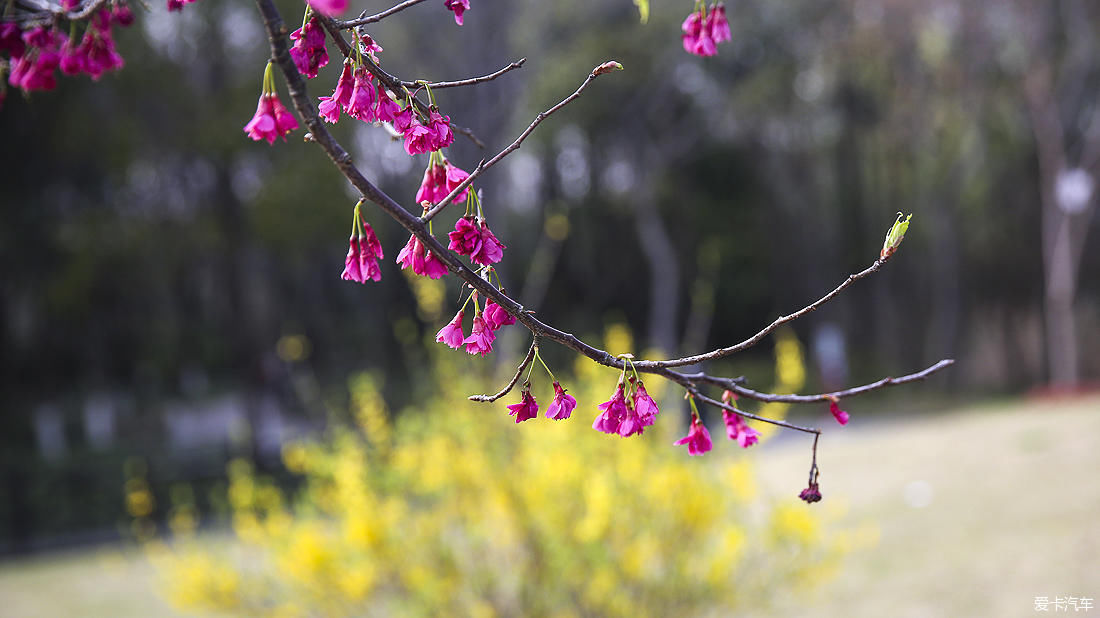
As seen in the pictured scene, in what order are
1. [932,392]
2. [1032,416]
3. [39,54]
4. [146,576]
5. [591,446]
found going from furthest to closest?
[932,392]
[1032,416]
[146,576]
[591,446]
[39,54]

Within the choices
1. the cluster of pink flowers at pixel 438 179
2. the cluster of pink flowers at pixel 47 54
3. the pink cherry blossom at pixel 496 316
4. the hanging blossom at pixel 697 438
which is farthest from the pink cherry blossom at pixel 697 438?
the cluster of pink flowers at pixel 47 54

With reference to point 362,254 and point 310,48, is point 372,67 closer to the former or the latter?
point 310,48

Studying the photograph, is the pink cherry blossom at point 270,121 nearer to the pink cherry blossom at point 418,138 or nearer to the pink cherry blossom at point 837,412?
the pink cherry blossom at point 418,138

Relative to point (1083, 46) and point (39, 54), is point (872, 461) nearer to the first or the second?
point (39, 54)

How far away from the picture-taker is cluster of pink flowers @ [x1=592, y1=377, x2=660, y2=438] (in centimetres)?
84

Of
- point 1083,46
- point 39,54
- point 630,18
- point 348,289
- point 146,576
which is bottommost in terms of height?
point 146,576

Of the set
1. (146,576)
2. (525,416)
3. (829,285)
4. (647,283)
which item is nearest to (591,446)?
(525,416)

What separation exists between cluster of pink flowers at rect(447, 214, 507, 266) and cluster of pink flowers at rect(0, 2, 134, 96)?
0.57 m

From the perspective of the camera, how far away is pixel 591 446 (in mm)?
2643

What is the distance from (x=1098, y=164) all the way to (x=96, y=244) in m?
13.1

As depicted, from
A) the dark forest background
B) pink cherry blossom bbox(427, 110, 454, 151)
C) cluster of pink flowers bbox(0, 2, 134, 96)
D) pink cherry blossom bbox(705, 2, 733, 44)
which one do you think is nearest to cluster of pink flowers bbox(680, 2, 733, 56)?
pink cherry blossom bbox(705, 2, 733, 44)

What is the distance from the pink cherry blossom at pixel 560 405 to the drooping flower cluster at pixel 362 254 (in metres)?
0.21

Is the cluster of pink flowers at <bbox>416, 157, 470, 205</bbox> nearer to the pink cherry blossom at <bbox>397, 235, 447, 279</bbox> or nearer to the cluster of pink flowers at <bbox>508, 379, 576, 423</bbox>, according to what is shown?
the pink cherry blossom at <bbox>397, 235, 447, 279</bbox>

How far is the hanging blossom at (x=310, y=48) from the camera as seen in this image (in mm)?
844
